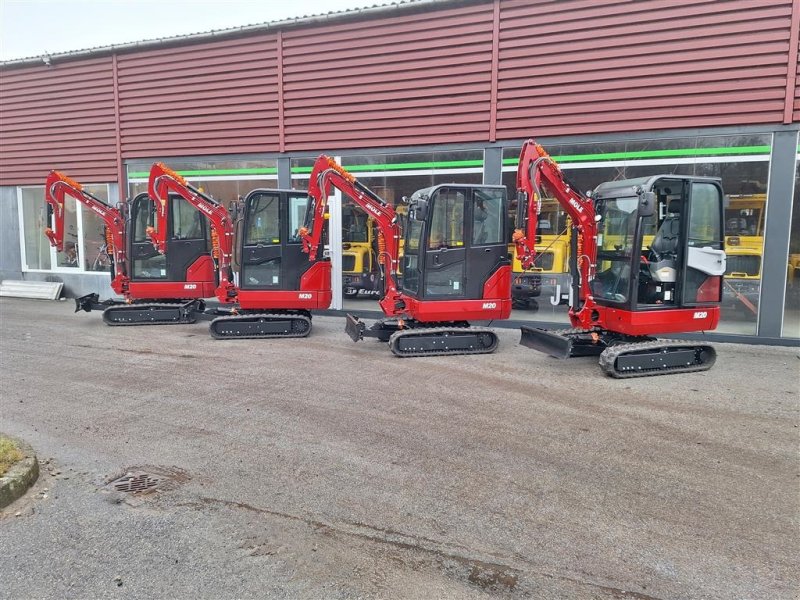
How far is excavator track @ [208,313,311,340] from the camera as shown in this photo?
31.3ft

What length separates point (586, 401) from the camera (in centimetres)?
614

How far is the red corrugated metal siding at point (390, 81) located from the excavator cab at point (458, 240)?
316 centimetres

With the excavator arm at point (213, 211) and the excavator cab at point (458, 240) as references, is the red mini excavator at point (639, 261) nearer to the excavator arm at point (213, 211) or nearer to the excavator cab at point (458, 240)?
the excavator cab at point (458, 240)

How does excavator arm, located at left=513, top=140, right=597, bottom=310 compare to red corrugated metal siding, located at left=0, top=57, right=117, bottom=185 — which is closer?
excavator arm, located at left=513, top=140, right=597, bottom=310

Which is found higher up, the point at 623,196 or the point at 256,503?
the point at 623,196

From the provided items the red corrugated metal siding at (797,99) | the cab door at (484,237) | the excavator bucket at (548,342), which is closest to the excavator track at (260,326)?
the cab door at (484,237)

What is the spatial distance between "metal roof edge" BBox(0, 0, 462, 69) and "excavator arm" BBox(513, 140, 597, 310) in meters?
4.89

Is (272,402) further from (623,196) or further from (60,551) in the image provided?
(623,196)

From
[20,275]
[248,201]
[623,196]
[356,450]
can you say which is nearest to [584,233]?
[623,196]

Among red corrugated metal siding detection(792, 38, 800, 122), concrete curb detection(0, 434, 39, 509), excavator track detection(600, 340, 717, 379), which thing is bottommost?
concrete curb detection(0, 434, 39, 509)

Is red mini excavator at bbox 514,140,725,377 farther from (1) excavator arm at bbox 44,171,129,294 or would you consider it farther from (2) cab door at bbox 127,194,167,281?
(1) excavator arm at bbox 44,171,129,294

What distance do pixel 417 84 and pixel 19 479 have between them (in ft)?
32.0

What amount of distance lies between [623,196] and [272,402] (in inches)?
200

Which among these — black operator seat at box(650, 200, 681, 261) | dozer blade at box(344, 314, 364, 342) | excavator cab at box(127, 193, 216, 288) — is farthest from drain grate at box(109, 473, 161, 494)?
excavator cab at box(127, 193, 216, 288)
